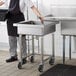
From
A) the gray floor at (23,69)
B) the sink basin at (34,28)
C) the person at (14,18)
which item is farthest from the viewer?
the person at (14,18)

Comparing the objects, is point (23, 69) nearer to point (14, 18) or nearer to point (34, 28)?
point (34, 28)

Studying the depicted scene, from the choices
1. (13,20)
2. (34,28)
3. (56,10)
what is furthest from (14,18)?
(56,10)

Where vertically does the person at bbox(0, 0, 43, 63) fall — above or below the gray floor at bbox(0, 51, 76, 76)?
above

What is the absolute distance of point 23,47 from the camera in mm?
4551

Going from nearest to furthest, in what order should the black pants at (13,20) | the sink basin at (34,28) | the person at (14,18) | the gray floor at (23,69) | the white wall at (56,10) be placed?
the sink basin at (34,28)
the gray floor at (23,69)
the person at (14,18)
the black pants at (13,20)
the white wall at (56,10)

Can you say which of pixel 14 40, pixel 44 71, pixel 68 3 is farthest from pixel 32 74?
pixel 68 3

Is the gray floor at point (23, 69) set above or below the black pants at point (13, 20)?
below

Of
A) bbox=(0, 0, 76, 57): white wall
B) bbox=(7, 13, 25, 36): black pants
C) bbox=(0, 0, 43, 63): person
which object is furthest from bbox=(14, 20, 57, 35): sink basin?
bbox=(0, 0, 76, 57): white wall

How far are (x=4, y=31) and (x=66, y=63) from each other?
165 cm

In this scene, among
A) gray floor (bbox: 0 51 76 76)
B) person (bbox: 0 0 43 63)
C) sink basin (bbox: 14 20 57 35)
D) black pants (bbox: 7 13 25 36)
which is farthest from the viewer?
black pants (bbox: 7 13 25 36)

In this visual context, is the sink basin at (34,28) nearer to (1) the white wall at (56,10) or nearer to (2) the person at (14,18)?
(2) the person at (14,18)

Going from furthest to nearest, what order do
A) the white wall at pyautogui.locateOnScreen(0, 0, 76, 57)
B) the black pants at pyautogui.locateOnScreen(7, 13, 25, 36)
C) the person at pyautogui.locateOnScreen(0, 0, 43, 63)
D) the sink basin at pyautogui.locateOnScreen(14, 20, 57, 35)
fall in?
the white wall at pyautogui.locateOnScreen(0, 0, 76, 57) → the black pants at pyautogui.locateOnScreen(7, 13, 25, 36) → the person at pyautogui.locateOnScreen(0, 0, 43, 63) → the sink basin at pyautogui.locateOnScreen(14, 20, 57, 35)

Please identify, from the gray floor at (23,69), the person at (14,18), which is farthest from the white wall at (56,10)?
the person at (14,18)

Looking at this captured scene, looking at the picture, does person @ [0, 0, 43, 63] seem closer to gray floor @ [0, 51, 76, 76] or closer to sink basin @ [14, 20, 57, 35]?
gray floor @ [0, 51, 76, 76]
